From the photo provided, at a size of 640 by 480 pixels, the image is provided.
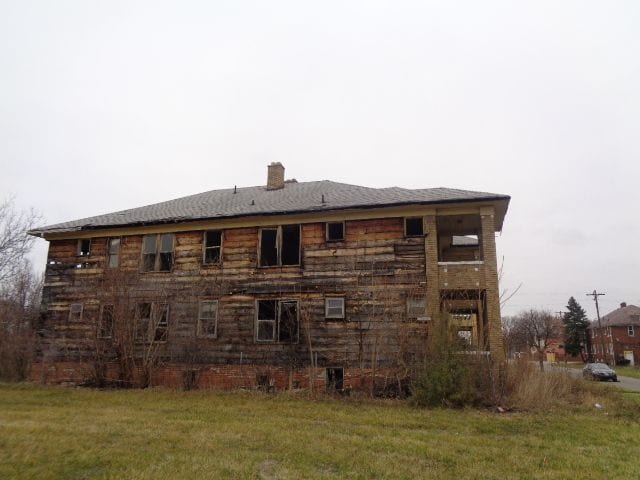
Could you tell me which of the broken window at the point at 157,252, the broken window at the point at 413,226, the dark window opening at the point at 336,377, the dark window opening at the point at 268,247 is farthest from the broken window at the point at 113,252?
the broken window at the point at 413,226

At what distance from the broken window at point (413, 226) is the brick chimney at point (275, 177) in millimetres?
8096

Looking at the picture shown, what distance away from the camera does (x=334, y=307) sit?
1722 centimetres

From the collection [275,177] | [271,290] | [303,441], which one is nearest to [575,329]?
[275,177]

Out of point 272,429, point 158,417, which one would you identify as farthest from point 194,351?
point 272,429

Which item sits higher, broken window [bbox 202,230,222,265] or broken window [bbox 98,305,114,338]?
broken window [bbox 202,230,222,265]

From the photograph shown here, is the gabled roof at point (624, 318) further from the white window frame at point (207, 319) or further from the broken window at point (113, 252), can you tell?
the broken window at point (113, 252)

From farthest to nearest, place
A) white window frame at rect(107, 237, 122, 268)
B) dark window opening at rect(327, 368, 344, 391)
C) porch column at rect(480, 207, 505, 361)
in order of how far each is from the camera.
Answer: white window frame at rect(107, 237, 122, 268) → dark window opening at rect(327, 368, 344, 391) → porch column at rect(480, 207, 505, 361)

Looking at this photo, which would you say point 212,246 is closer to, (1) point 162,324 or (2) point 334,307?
(1) point 162,324

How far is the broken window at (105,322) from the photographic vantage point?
1812cm

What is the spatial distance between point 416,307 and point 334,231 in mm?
4090

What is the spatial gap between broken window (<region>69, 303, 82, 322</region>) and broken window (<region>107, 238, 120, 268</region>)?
2.09 meters

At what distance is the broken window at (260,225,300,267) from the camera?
18484 millimetres

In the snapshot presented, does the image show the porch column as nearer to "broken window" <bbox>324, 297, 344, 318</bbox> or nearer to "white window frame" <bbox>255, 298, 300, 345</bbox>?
"broken window" <bbox>324, 297, 344, 318</bbox>

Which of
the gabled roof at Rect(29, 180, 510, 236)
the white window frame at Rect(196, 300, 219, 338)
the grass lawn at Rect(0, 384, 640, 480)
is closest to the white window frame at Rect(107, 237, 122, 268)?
the gabled roof at Rect(29, 180, 510, 236)
